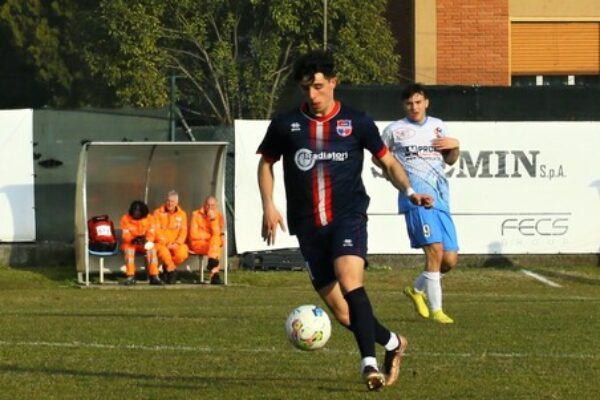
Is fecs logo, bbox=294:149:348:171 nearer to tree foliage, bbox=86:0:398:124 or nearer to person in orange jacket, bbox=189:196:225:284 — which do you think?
person in orange jacket, bbox=189:196:225:284

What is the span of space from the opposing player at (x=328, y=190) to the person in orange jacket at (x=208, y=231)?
12.1 meters

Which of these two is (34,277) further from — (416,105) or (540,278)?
(416,105)

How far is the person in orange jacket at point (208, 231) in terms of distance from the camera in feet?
69.3

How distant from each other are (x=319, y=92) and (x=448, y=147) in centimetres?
407

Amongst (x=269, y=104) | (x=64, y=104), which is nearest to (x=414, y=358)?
(x=269, y=104)

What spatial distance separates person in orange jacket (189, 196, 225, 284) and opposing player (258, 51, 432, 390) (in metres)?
12.1

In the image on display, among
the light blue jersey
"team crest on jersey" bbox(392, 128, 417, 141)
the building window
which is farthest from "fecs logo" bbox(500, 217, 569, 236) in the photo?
the building window

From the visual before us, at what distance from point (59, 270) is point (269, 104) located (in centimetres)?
1153

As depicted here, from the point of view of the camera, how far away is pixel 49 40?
51469mm

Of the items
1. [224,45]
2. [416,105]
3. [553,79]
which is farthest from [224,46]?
[416,105]

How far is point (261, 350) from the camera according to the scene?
1084 cm

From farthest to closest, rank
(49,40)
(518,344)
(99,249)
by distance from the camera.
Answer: (49,40) < (99,249) < (518,344)

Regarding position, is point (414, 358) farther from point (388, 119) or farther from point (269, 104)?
point (269, 104)

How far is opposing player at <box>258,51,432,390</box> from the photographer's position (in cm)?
875
